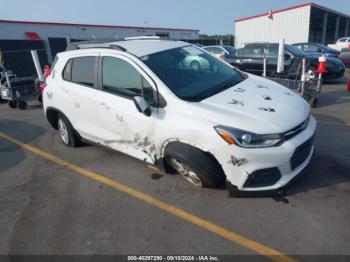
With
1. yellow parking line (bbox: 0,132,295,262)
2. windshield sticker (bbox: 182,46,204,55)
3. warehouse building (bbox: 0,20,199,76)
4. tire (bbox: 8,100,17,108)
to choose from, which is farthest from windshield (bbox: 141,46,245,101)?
warehouse building (bbox: 0,20,199,76)

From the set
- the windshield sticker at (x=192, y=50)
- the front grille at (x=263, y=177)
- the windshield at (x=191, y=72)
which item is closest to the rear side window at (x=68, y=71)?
the windshield at (x=191, y=72)

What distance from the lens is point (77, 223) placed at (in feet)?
10.5

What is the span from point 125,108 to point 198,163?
1.26m

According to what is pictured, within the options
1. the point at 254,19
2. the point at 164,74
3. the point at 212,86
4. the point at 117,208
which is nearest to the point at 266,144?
the point at 212,86

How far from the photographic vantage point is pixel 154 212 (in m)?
3.29

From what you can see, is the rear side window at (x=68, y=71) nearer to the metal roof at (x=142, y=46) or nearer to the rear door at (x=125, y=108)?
the metal roof at (x=142, y=46)

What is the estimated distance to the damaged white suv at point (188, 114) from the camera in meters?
2.95

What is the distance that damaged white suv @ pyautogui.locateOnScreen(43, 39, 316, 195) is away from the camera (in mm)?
2950

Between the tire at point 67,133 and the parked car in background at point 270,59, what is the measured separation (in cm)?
737

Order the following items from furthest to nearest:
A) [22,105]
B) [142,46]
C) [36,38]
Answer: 1. [36,38]
2. [22,105]
3. [142,46]

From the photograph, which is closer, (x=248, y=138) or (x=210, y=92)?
(x=248, y=138)

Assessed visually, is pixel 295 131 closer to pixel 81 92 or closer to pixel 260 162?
pixel 260 162

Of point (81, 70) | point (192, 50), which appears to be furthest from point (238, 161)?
point (81, 70)

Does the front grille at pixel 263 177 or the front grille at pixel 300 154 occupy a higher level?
the front grille at pixel 300 154
